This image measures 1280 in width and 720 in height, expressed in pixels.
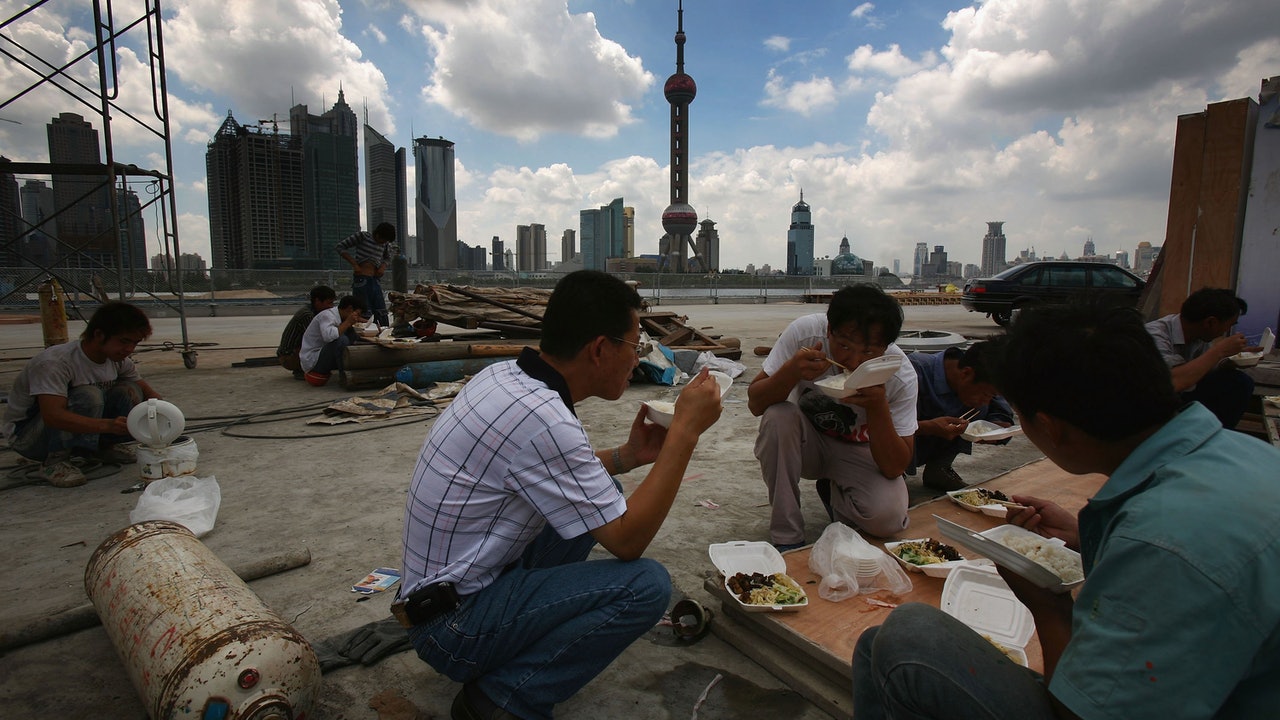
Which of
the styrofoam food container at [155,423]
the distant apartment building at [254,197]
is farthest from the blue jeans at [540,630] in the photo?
the distant apartment building at [254,197]

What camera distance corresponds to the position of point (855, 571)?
2.61m

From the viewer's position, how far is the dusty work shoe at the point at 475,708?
5.94ft

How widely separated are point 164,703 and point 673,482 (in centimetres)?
147

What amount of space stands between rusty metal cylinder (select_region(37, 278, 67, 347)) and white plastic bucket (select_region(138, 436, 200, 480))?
406 cm

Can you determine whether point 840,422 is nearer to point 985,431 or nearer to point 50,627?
point 985,431

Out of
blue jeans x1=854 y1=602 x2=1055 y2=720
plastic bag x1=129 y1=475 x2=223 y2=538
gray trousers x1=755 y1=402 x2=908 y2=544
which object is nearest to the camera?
blue jeans x1=854 y1=602 x2=1055 y2=720

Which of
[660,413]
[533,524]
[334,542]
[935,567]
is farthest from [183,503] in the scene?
[935,567]

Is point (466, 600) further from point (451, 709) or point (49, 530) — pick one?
point (49, 530)

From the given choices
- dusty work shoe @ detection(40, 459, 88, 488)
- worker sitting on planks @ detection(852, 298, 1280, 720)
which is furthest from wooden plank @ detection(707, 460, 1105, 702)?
dusty work shoe @ detection(40, 459, 88, 488)

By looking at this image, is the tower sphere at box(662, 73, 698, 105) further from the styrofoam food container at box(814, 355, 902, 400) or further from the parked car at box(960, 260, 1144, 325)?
the styrofoam food container at box(814, 355, 902, 400)

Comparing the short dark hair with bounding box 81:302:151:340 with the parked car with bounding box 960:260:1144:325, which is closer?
the short dark hair with bounding box 81:302:151:340

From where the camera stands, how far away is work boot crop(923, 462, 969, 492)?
4156mm

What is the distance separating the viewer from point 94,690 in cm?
213

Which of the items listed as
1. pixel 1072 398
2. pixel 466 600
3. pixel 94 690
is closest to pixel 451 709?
pixel 466 600
